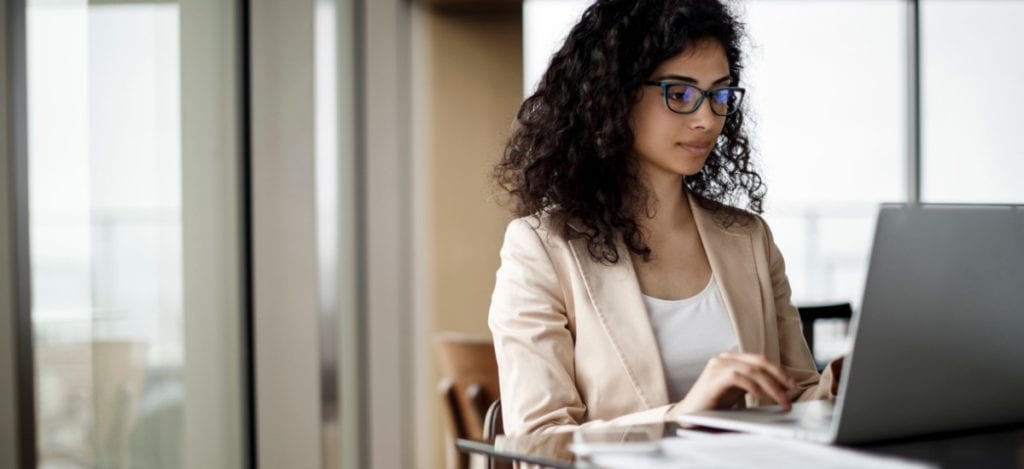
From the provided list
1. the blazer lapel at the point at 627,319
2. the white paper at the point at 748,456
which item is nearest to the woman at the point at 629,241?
the blazer lapel at the point at 627,319

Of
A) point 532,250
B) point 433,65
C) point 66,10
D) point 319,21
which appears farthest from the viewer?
point 433,65

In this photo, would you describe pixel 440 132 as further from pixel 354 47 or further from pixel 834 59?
pixel 834 59

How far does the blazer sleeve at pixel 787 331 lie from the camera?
1.91 metres

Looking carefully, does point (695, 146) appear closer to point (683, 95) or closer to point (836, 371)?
point (683, 95)

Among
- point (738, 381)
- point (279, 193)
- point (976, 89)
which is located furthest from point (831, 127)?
point (738, 381)

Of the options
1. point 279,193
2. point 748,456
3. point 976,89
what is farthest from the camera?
point 976,89

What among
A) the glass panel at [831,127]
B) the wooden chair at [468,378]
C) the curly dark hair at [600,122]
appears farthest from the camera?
the glass panel at [831,127]

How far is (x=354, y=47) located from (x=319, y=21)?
401 millimetres

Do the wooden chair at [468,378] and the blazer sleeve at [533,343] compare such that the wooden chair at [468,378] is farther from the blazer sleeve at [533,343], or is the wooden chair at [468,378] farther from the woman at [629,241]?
the blazer sleeve at [533,343]

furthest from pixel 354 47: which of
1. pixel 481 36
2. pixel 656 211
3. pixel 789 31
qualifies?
pixel 789 31

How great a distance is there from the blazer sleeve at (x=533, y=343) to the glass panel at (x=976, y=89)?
431 cm

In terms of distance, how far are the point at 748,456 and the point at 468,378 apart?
213cm

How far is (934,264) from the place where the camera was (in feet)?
3.84

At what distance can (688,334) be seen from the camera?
1.81 m
